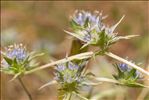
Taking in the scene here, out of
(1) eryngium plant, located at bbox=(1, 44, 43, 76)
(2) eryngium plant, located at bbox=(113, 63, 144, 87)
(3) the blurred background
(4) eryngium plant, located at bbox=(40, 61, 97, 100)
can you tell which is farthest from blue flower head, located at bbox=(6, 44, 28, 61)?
(3) the blurred background

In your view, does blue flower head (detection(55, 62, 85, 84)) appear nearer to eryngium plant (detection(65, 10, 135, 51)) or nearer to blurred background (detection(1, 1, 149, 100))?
eryngium plant (detection(65, 10, 135, 51))

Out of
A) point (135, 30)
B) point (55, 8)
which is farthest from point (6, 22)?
point (135, 30)

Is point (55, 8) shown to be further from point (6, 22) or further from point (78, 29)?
point (78, 29)

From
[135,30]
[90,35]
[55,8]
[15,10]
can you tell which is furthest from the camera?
[55,8]

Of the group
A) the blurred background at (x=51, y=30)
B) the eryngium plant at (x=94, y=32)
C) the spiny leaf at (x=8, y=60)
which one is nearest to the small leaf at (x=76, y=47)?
the eryngium plant at (x=94, y=32)

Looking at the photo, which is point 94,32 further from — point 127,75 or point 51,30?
point 51,30
